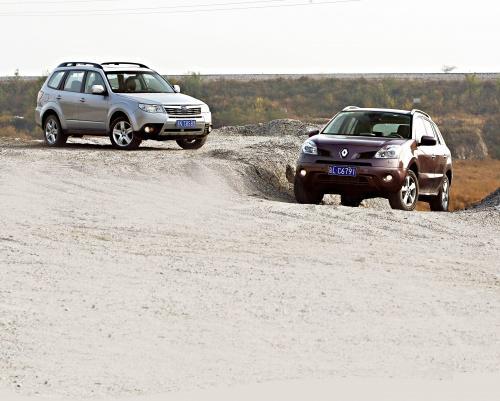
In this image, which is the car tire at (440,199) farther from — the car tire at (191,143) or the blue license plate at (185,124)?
the car tire at (191,143)

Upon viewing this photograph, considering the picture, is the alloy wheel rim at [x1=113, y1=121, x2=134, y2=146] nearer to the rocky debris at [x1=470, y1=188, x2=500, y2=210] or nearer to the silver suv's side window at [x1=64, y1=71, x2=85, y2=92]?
the silver suv's side window at [x1=64, y1=71, x2=85, y2=92]

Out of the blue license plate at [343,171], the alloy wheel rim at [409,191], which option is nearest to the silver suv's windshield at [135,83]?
the blue license plate at [343,171]

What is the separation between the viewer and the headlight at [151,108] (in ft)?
76.6

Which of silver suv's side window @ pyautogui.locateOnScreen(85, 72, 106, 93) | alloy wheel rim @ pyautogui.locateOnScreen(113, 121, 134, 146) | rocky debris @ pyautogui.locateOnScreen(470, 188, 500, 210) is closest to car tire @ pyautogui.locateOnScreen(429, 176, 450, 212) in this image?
rocky debris @ pyautogui.locateOnScreen(470, 188, 500, 210)

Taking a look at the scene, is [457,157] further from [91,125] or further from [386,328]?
[386,328]

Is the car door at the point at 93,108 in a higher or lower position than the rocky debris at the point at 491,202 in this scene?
higher

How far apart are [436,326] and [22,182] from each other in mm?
10382

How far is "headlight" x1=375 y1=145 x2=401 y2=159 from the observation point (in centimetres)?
1778

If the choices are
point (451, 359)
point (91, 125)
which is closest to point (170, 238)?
point (451, 359)

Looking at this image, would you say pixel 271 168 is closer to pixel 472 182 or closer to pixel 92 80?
pixel 92 80

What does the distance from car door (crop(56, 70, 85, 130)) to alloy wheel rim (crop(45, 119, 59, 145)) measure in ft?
2.03

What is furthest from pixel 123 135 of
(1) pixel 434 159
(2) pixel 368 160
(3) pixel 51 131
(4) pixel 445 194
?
(2) pixel 368 160

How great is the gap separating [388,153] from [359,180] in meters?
0.61

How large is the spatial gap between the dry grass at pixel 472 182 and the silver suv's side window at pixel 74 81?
943 cm
